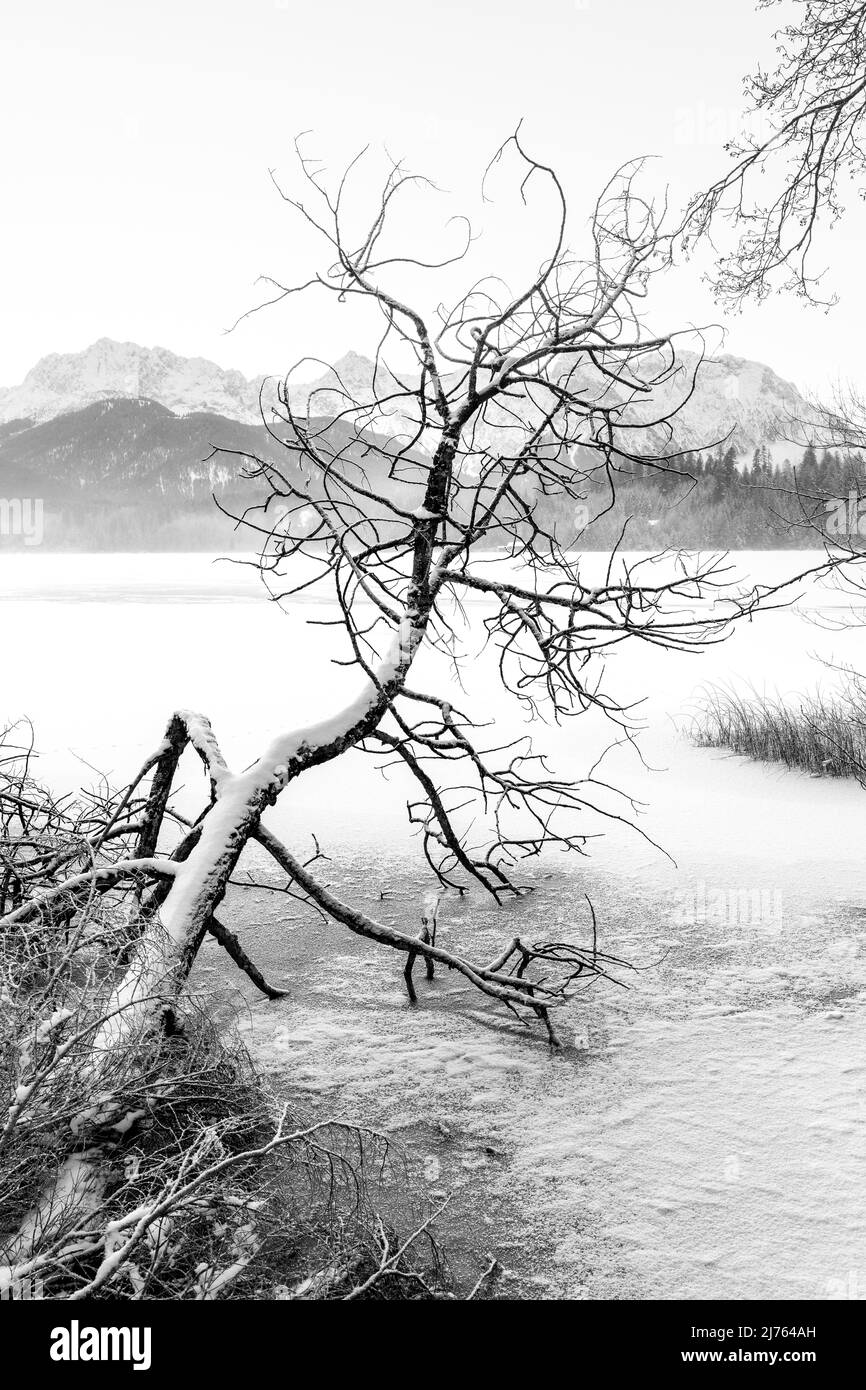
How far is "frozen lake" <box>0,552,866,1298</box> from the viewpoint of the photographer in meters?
2.95

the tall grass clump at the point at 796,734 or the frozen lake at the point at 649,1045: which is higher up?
the tall grass clump at the point at 796,734

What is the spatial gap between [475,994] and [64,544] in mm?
202083

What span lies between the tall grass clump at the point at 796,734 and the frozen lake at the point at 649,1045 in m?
0.37

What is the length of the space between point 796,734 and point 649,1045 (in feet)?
20.6

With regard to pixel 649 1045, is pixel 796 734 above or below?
above

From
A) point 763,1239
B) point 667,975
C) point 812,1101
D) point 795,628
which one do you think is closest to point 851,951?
point 667,975

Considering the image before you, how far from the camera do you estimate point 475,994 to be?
4.81 meters

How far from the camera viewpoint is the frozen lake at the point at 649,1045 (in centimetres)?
295

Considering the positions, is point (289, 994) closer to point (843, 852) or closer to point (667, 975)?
point (667, 975)

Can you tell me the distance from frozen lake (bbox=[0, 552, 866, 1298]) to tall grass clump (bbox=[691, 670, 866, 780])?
1.22 feet

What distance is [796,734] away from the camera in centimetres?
977

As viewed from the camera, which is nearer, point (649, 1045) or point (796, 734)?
point (649, 1045)

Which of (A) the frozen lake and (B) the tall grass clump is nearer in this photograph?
(A) the frozen lake

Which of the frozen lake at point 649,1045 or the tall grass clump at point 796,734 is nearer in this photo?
the frozen lake at point 649,1045
